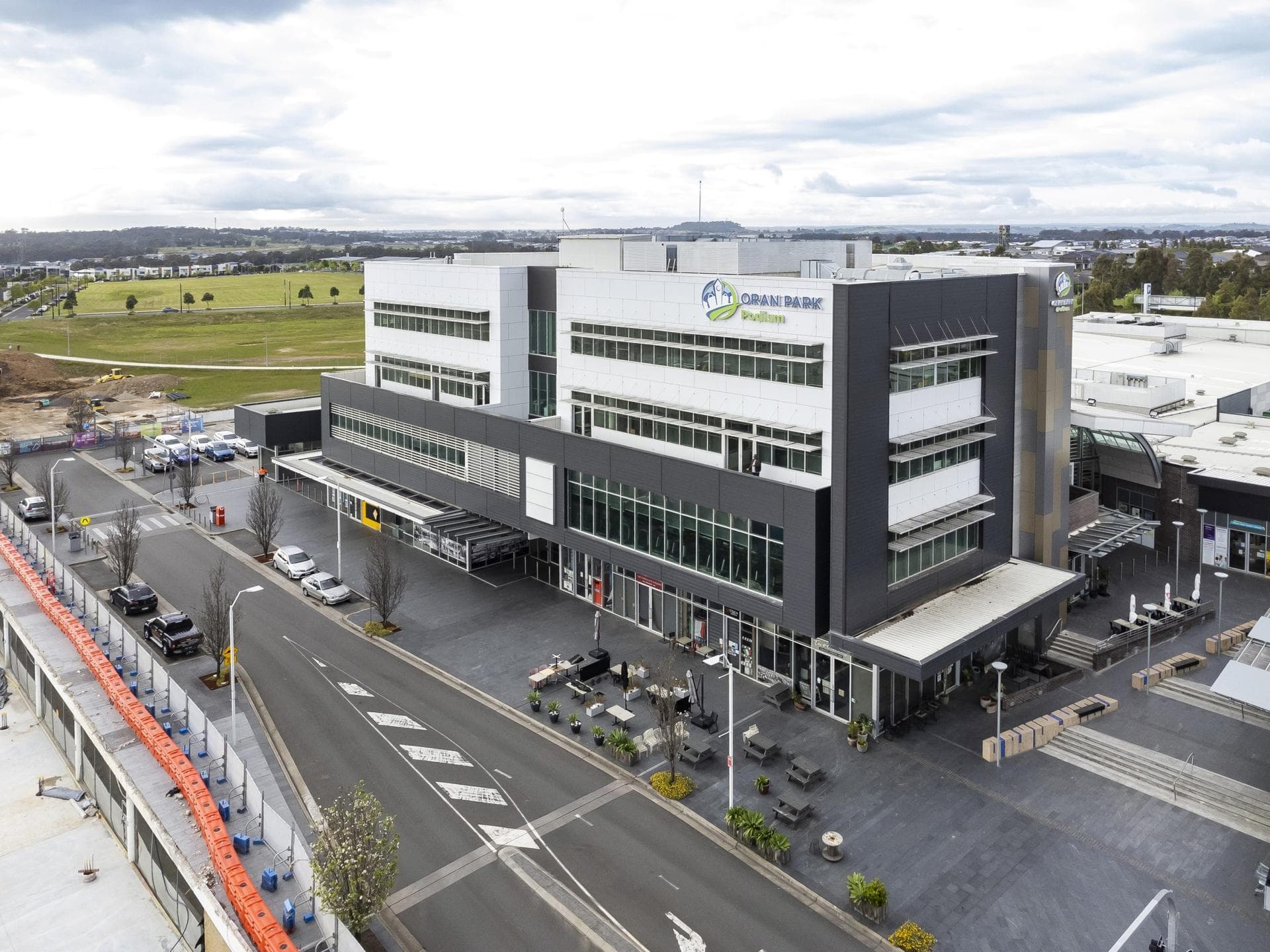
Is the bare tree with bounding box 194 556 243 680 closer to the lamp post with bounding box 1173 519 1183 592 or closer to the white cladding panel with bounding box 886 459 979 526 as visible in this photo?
the white cladding panel with bounding box 886 459 979 526

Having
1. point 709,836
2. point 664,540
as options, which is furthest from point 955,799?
point 664,540

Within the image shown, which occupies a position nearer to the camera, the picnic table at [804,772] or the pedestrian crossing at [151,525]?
the picnic table at [804,772]

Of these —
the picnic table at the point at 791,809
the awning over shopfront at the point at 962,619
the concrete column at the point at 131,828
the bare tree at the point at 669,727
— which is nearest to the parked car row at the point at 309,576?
the concrete column at the point at 131,828

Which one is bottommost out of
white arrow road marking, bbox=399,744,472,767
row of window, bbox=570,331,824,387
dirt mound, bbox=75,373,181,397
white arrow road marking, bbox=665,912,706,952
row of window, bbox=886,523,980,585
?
white arrow road marking, bbox=665,912,706,952

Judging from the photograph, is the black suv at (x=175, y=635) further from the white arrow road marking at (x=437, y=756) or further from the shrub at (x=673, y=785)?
the shrub at (x=673, y=785)

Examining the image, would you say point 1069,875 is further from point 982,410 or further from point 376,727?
point 376,727

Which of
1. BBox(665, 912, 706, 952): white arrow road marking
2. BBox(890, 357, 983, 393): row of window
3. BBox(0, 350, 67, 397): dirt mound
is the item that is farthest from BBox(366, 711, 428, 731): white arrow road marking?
BBox(0, 350, 67, 397): dirt mound
